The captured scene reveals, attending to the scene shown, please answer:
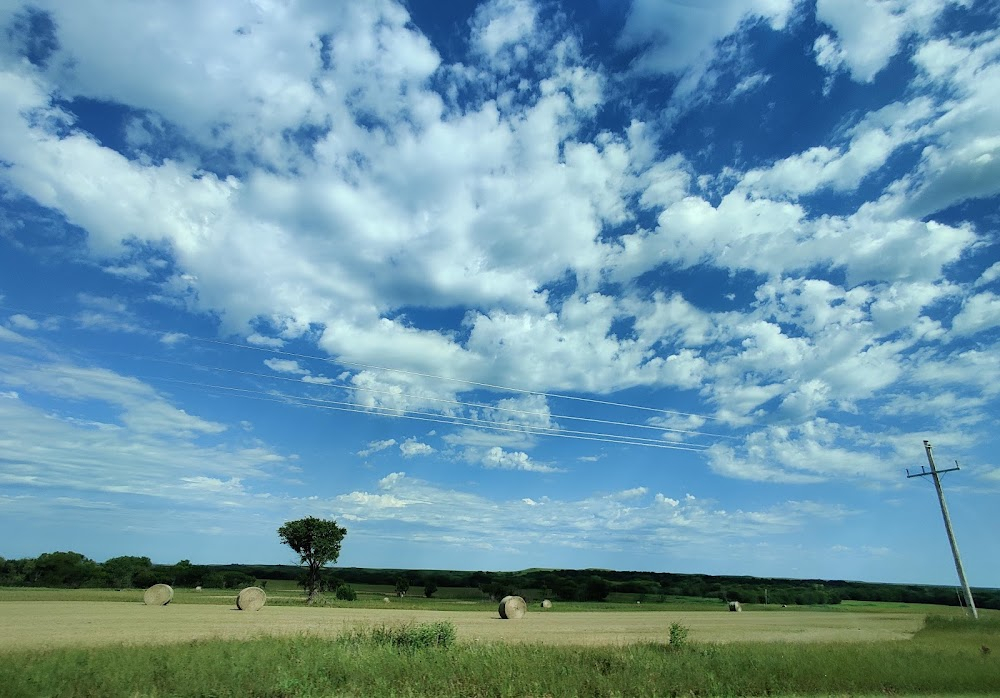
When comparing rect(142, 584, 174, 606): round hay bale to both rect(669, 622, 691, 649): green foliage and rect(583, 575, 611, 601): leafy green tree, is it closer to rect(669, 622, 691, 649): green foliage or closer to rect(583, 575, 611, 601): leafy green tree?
rect(669, 622, 691, 649): green foliage

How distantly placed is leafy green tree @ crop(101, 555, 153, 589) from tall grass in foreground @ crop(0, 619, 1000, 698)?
112 metres

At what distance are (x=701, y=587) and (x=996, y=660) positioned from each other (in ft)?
433

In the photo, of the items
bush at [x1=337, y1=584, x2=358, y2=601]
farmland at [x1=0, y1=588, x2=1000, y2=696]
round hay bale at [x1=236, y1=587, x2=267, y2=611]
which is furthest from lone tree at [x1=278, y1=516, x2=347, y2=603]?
farmland at [x1=0, y1=588, x2=1000, y2=696]

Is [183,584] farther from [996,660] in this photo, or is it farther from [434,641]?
Result: [996,660]

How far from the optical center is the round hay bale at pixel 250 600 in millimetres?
47688

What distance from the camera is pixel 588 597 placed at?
11431cm

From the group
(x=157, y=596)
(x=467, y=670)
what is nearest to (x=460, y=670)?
(x=467, y=670)

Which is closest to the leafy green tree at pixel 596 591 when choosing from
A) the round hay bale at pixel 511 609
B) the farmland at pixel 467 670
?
the round hay bale at pixel 511 609

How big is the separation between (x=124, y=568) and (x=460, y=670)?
133 meters

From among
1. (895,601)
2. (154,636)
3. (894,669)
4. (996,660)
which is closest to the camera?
(894,669)

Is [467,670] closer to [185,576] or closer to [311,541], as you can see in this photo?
[311,541]

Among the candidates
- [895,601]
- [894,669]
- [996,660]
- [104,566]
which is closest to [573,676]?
[894,669]

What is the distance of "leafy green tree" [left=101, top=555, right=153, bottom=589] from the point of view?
364 feet

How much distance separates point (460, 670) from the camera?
1600cm
